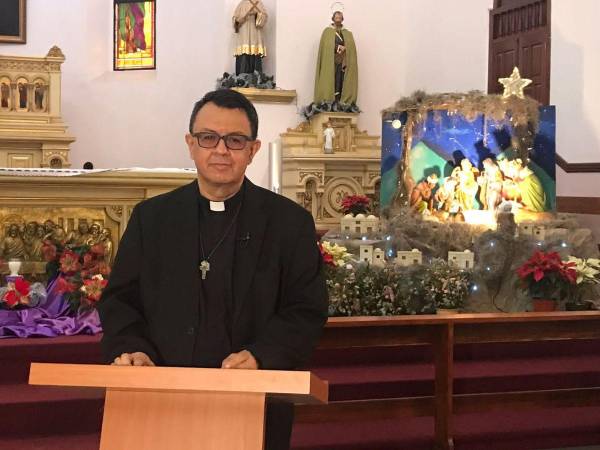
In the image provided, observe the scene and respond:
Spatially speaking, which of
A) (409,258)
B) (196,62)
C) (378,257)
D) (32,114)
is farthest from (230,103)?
(196,62)

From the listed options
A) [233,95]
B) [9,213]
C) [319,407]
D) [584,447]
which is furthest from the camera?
[9,213]

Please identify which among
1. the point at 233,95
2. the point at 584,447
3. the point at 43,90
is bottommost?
the point at 584,447

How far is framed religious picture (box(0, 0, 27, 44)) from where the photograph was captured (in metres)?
14.9

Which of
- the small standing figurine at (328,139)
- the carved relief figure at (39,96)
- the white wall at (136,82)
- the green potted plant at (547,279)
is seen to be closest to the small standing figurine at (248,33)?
the white wall at (136,82)

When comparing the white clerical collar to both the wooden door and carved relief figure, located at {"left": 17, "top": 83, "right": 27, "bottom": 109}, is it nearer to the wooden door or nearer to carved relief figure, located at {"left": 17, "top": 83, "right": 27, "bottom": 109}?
carved relief figure, located at {"left": 17, "top": 83, "right": 27, "bottom": 109}

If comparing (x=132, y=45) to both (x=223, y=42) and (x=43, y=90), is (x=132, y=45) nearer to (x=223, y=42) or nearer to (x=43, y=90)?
(x=223, y=42)

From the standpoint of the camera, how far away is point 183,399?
2.22m

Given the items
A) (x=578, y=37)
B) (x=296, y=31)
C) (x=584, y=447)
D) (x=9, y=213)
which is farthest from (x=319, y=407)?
(x=296, y=31)

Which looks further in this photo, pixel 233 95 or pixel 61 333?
pixel 61 333

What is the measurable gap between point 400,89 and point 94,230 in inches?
381

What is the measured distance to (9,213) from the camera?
7.55 meters

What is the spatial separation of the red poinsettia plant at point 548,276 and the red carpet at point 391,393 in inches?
19.3

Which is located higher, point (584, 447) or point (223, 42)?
point (223, 42)

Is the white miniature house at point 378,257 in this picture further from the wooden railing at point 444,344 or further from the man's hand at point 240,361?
the man's hand at point 240,361
